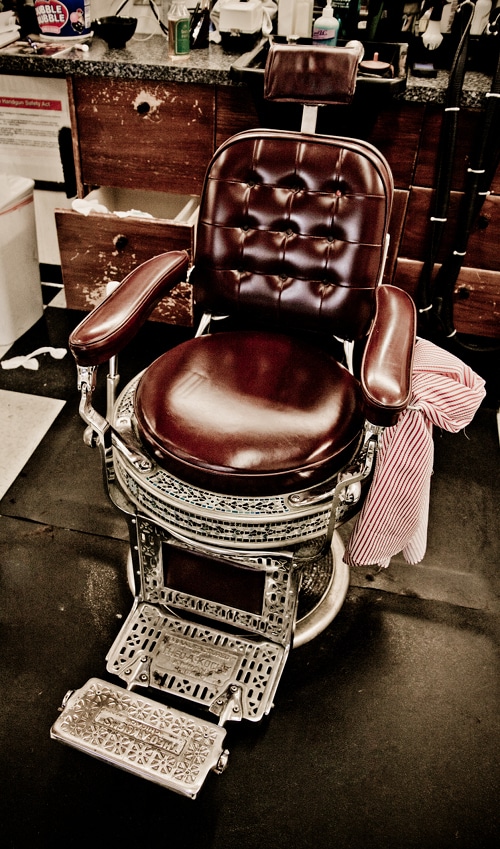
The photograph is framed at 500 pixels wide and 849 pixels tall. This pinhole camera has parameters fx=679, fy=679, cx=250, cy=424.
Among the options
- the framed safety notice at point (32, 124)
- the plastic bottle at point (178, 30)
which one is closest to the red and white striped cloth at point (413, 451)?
the plastic bottle at point (178, 30)

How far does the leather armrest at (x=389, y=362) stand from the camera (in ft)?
4.09

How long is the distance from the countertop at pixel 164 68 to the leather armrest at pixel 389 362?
105 centimetres

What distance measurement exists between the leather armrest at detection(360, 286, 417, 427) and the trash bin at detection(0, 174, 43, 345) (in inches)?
64.6

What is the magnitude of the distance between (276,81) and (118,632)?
1393mm

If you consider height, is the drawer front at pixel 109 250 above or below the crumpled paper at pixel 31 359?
above

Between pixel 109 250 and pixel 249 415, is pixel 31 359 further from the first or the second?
pixel 249 415

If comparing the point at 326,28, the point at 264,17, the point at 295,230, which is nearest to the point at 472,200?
the point at 326,28

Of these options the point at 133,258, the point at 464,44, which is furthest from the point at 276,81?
the point at 133,258

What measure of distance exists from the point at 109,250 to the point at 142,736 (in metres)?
1.71

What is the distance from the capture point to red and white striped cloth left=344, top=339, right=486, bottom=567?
1.56 meters

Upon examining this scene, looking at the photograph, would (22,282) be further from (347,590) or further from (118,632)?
(347,590)

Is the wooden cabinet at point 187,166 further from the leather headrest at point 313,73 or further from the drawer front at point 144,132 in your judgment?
the leather headrest at point 313,73

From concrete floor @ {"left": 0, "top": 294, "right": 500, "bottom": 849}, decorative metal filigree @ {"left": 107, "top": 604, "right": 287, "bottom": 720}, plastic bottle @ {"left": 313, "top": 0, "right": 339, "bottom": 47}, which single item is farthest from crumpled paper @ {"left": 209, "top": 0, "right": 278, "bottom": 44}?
decorative metal filigree @ {"left": 107, "top": 604, "right": 287, "bottom": 720}

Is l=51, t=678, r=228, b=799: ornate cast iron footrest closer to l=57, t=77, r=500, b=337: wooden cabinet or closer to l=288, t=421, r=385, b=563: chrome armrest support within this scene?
l=288, t=421, r=385, b=563: chrome armrest support
